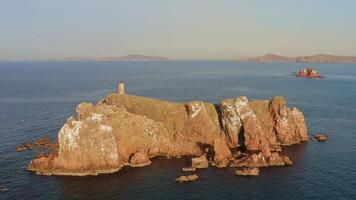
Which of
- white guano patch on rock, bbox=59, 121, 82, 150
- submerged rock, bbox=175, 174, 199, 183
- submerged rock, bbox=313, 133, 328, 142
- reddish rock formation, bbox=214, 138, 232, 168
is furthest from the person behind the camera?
submerged rock, bbox=313, 133, 328, 142

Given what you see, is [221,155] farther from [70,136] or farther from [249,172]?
[70,136]

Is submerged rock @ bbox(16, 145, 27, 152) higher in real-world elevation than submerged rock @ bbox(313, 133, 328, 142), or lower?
lower

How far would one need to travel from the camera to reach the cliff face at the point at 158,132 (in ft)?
246

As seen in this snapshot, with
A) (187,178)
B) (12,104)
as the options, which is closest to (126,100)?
(187,178)

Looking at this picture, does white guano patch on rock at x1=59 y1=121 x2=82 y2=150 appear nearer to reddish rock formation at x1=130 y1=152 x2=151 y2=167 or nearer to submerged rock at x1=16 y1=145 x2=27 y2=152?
reddish rock formation at x1=130 y1=152 x2=151 y2=167

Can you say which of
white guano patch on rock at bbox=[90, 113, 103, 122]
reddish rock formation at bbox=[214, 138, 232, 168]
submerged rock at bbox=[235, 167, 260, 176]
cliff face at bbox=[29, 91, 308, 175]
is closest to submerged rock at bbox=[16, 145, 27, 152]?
cliff face at bbox=[29, 91, 308, 175]

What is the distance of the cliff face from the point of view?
74.9m

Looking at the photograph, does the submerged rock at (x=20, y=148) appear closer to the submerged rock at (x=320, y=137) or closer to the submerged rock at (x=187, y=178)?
the submerged rock at (x=187, y=178)

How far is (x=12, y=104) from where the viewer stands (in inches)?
5782

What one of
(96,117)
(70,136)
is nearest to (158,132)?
(96,117)

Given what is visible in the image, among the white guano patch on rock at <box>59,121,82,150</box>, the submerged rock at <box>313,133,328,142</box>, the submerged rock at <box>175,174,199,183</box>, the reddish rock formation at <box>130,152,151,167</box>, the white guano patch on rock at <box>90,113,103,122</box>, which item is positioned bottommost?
the submerged rock at <box>175,174,199,183</box>

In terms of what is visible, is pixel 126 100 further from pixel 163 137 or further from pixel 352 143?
pixel 352 143

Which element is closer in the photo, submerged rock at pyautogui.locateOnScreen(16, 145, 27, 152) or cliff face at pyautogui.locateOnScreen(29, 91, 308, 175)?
cliff face at pyautogui.locateOnScreen(29, 91, 308, 175)

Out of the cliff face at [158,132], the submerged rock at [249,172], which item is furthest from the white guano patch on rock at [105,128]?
the submerged rock at [249,172]
